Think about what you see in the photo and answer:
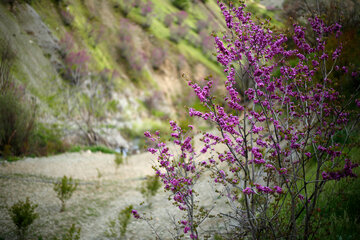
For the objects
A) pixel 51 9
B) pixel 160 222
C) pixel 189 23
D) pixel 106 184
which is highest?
pixel 189 23

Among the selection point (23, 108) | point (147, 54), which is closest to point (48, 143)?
point (23, 108)

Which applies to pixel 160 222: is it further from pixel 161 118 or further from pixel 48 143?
pixel 161 118

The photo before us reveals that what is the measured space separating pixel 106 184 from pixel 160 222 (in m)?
2.72

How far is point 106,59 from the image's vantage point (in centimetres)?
1859

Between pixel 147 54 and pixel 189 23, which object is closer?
pixel 147 54

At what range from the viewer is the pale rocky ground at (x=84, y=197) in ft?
12.8

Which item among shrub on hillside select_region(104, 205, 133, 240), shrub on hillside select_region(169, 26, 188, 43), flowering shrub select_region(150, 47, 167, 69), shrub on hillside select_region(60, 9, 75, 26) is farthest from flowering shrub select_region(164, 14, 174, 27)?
shrub on hillside select_region(104, 205, 133, 240)

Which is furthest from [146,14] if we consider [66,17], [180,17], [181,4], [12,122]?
[12,122]

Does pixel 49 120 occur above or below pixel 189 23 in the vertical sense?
below

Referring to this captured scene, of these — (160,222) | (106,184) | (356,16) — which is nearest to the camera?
(160,222)

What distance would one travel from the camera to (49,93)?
12.8 metres

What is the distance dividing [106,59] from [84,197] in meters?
15.1

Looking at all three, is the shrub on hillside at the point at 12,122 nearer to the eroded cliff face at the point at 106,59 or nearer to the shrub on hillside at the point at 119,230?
the eroded cliff face at the point at 106,59

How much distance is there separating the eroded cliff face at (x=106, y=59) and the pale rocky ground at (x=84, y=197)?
15.7 ft
